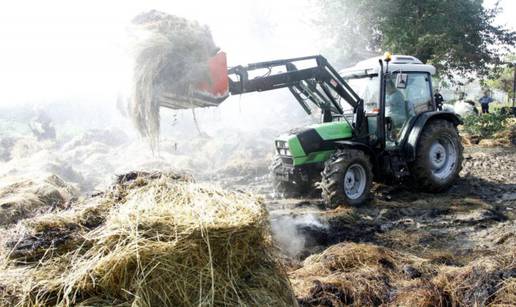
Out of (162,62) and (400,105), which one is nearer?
(162,62)

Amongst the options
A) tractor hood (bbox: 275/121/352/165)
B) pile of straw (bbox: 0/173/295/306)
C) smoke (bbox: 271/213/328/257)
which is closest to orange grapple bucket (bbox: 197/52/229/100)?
smoke (bbox: 271/213/328/257)

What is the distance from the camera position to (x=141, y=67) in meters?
5.32

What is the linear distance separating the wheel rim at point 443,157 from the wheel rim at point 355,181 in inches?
67.6

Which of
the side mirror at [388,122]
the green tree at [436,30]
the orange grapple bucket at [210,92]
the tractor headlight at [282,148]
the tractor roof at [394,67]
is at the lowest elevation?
the tractor headlight at [282,148]

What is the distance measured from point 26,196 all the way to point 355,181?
5.37 metres

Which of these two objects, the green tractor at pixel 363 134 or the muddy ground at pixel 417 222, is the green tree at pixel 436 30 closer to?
the muddy ground at pixel 417 222

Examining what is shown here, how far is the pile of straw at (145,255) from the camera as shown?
253 centimetres

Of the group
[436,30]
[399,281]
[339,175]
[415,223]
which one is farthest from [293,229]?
[436,30]

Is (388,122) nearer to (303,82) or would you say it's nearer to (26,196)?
(303,82)

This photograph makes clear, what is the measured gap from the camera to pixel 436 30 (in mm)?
15914

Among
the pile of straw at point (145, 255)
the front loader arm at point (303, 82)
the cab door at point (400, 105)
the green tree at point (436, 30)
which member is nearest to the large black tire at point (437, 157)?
the cab door at point (400, 105)

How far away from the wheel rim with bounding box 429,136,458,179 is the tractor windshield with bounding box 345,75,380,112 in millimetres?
1498

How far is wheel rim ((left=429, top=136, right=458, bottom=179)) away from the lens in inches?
333

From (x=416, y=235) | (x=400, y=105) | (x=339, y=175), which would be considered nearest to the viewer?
(x=416, y=235)
